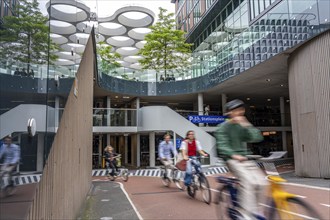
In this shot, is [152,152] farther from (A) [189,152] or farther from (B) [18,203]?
(B) [18,203]

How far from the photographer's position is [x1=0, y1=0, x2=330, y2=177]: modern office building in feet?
10.1

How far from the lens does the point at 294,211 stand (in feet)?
12.1

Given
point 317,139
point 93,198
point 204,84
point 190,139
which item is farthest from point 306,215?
point 204,84

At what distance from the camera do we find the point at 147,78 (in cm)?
2861

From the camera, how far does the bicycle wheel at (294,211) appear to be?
11.6ft

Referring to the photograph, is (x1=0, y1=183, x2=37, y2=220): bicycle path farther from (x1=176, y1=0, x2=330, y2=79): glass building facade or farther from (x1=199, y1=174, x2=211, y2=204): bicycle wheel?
(x1=176, y1=0, x2=330, y2=79): glass building facade

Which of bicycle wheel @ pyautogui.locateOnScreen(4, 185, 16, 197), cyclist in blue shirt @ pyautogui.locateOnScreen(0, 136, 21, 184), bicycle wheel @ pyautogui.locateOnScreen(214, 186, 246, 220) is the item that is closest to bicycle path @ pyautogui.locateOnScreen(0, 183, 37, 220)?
bicycle wheel @ pyautogui.locateOnScreen(4, 185, 16, 197)

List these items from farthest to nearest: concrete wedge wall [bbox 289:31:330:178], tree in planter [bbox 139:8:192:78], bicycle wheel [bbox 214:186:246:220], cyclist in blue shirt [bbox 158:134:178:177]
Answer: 1. tree in planter [bbox 139:8:192:78]
2. concrete wedge wall [bbox 289:31:330:178]
3. cyclist in blue shirt [bbox 158:134:178:177]
4. bicycle wheel [bbox 214:186:246:220]

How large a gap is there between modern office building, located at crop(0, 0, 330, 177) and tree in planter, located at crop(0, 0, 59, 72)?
12cm

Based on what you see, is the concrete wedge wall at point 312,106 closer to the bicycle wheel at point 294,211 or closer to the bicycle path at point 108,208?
the bicycle path at point 108,208

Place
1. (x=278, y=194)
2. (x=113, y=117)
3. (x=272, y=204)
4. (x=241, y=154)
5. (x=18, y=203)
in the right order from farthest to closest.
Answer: (x=113, y=117) → (x=241, y=154) → (x=272, y=204) → (x=278, y=194) → (x=18, y=203)

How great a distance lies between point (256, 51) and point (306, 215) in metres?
16.5

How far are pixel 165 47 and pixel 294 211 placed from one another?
100 ft

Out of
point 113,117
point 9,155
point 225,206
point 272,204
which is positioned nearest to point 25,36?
point 9,155
